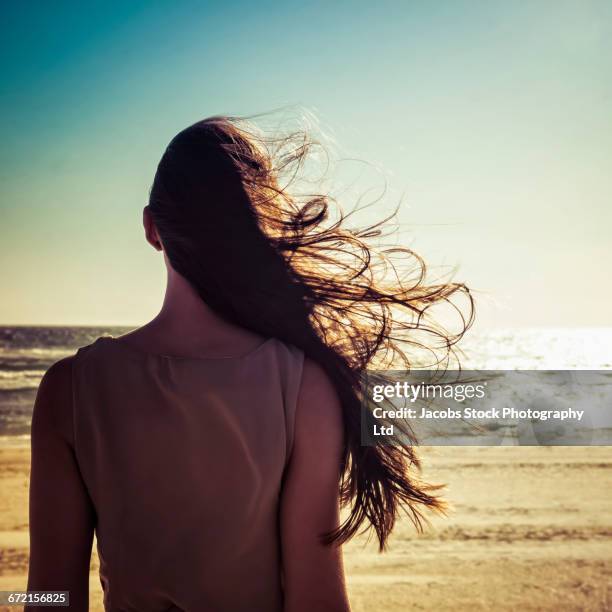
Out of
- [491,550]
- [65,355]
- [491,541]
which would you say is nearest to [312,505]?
[491,550]

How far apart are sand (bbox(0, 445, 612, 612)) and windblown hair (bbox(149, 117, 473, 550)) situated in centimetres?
354

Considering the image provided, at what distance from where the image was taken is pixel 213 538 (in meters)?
1.37

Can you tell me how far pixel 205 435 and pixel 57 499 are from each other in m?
0.37

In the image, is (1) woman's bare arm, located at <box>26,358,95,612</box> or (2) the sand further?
(2) the sand

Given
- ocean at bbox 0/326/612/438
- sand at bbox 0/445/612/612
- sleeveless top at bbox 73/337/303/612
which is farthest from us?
ocean at bbox 0/326/612/438

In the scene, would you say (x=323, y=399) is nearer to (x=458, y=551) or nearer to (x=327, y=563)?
(x=327, y=563)

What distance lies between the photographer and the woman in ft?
4.47

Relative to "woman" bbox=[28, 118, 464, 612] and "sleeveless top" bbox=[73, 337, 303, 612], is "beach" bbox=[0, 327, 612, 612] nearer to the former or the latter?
"woman" bbox=[28, 118, 464, 612]

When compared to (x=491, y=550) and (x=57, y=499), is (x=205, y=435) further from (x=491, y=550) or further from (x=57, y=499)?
(x=491, y=550)

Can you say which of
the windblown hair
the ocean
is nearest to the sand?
the ocean

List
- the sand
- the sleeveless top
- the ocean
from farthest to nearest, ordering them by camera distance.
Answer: the ocean
the sand
the sleeveless top

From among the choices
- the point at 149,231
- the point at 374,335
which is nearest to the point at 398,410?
the point at 374,335

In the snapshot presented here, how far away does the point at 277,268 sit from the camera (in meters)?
1.62

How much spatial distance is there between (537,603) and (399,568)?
113 cm
